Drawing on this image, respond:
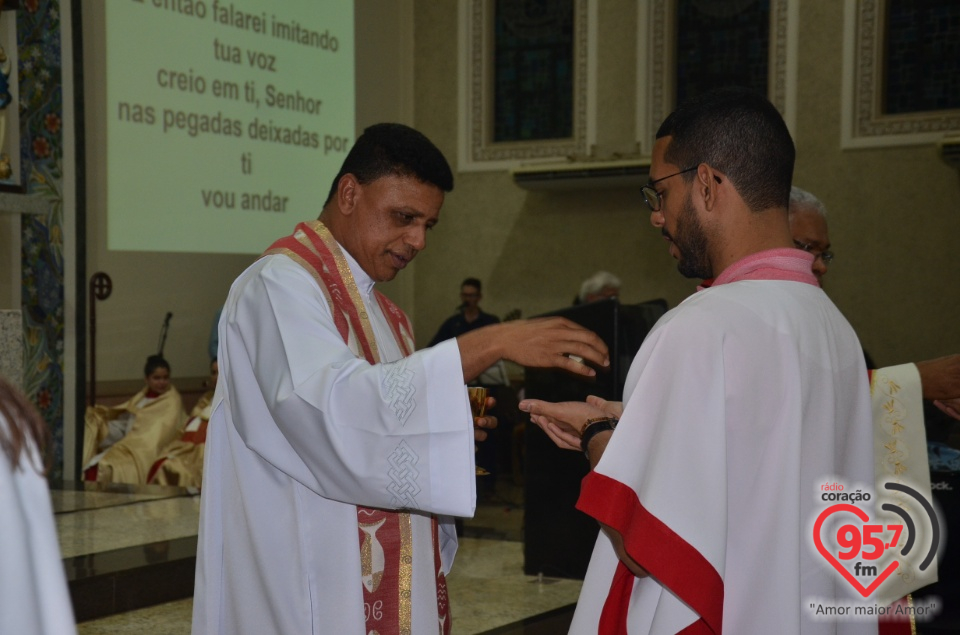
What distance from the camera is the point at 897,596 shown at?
2178 millimetres

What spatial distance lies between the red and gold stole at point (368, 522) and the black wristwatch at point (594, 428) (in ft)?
1.97

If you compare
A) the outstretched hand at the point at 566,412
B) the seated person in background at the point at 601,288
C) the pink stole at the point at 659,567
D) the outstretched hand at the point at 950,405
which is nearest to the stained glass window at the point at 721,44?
the seated person in background at the point at 601,288

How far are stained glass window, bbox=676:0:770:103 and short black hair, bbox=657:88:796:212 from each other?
9.70m

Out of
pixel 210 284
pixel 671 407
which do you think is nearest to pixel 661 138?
pixel 671 407

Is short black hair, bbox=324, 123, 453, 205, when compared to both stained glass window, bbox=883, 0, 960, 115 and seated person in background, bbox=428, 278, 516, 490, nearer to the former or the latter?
seated person in background, bbox=428, 278, 516, 490

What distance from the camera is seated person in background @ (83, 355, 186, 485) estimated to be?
7023 millimetres

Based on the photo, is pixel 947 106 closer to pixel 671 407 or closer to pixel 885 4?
pixel 885 4

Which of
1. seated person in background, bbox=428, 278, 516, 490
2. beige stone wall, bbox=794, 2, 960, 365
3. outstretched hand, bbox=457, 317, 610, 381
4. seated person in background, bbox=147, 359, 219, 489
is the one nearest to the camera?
outstretched hand, bbox=457, 317, 610, 381

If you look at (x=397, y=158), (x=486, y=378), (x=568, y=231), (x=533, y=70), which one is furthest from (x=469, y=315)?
(x=397, y=158)

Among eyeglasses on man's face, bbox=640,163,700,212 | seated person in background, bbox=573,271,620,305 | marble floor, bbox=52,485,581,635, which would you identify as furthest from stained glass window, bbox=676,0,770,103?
eyeglasses on man's face, bbox=640,163,700,212

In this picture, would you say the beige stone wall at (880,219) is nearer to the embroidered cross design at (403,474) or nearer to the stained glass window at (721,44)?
the stained glass window at (721,44)

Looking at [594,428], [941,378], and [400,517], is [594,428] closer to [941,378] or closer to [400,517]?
[400,517]

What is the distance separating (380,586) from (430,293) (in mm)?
10449

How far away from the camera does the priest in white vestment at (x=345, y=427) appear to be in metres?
1.92
